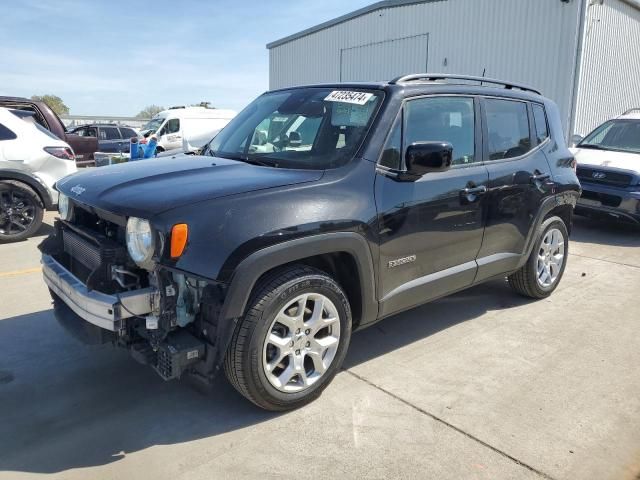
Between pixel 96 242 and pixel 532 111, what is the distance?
12.5 feet

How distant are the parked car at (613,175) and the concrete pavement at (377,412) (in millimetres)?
3948

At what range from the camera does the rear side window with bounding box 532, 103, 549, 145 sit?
4.78m

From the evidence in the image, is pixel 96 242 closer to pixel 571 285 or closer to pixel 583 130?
pixel 571 285

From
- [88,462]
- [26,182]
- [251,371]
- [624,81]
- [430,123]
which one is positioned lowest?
[88,462]

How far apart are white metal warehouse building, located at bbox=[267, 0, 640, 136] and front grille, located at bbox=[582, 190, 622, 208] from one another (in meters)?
7.44

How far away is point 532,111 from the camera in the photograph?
4.76 m

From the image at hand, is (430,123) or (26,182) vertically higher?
(430,123)

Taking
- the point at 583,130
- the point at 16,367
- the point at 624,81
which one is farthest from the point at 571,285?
the point at 624,81

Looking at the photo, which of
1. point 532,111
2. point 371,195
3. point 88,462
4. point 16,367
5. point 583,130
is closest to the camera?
point 88,462

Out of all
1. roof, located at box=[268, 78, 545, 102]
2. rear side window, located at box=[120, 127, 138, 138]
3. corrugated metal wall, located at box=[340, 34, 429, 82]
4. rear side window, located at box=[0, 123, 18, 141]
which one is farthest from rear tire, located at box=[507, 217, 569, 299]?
rear side window, located at box=[120, 127, 138, 138]

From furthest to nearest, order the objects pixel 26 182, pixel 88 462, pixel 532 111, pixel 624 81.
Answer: pixel 624 81 → pixel 26 182 → pixel 532 111 → pixel 88 462

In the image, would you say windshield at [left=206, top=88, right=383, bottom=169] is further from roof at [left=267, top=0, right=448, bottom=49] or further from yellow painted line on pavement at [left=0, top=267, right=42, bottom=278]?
roof at [left=267, top=0, right=448, bottom=49]

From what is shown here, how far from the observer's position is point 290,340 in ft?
9.82

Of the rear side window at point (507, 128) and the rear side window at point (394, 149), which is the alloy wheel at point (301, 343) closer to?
the rear side window at point (394, 149)
